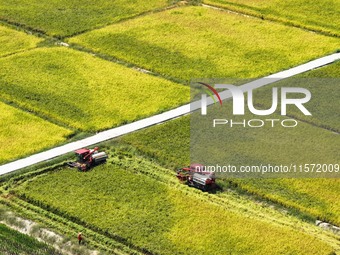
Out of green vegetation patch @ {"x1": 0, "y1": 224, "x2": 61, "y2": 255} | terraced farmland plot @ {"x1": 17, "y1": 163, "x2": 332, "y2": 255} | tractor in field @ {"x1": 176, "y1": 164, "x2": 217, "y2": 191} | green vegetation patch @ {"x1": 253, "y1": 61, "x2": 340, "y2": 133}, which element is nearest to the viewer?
green vegetation patch @ {"x1": 0, "y1": 224, "x2": 61, "y2": 255}

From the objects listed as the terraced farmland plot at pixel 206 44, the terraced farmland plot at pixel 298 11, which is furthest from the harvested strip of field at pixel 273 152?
the terraced farmland plot at pixel 298 11

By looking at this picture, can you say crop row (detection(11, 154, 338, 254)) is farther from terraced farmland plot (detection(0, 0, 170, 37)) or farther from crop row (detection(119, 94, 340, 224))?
terraced farmland plot (detection(0, 0, 170, 37))

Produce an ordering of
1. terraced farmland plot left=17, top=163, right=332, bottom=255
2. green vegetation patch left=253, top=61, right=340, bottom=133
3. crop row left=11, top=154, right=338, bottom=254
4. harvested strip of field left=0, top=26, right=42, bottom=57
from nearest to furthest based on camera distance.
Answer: terraced farmland plot left=17, top=163, right=332, bottom=255 < crop row left=11, top=154, right=338, bottom=254 < green vegetation patch left=253, top=61, right=340, bottom=133 < harvested strip of field left=0, top=26, right=42, bottom=57

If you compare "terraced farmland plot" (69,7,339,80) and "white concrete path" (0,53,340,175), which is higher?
"terraced farmland plot" (69,7,339,80)

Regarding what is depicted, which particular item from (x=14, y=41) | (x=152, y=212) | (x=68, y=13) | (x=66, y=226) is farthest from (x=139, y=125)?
(x=68, y=13)

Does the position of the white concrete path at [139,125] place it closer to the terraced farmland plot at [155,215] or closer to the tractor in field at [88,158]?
the tractor in field at [88,158]

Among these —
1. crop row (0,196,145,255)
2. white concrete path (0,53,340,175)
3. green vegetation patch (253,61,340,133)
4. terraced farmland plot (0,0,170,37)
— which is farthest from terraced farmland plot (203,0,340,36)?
crop row (0,196,145,255)

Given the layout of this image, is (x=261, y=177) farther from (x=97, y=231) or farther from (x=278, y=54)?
→ (x=278, y=54)

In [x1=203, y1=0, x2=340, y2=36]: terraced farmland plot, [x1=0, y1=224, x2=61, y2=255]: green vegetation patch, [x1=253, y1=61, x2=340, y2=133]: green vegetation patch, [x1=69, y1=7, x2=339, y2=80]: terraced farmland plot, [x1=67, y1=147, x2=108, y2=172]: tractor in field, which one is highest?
[x1=203, y1=0, x2=340, y2=36]: terraced farmland plot
